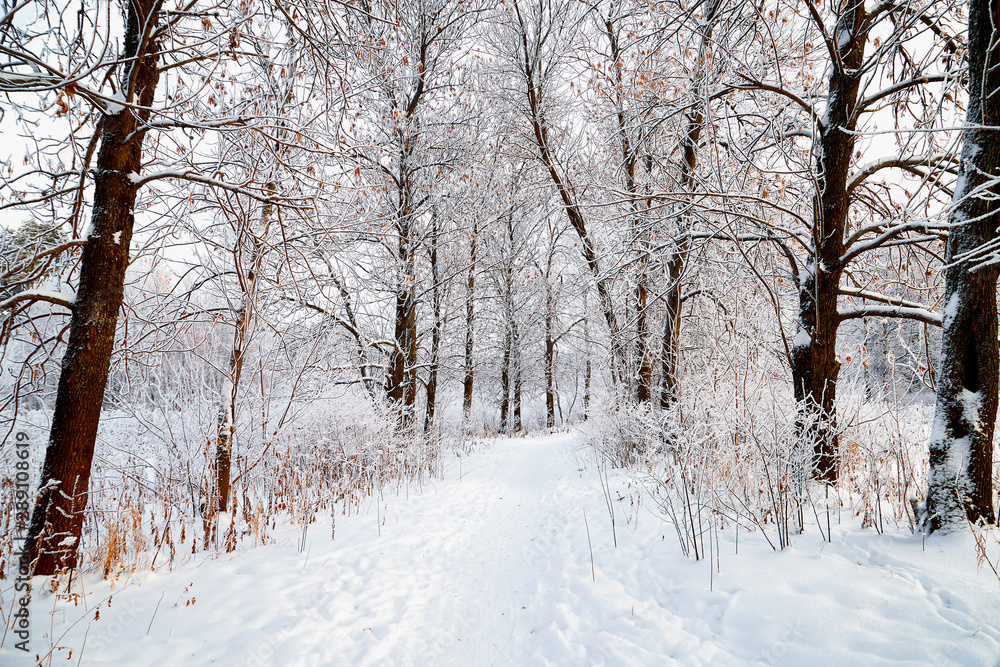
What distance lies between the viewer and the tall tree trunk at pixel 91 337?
3000mm

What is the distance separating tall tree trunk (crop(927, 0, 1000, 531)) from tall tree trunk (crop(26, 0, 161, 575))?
578cm

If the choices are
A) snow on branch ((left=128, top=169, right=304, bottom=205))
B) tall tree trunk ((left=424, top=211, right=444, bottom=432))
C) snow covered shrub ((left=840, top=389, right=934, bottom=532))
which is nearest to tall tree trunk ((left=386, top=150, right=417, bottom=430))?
tall tree trunk ((left=424, top=211, right=444, bottom=432))

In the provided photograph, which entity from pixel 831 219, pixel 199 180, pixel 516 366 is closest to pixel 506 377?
pixel 516 366

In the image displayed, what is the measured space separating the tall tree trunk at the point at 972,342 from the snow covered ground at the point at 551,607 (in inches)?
13.9

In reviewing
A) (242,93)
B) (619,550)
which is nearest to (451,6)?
(242,93)

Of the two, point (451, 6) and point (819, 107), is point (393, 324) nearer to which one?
point (451, 6)

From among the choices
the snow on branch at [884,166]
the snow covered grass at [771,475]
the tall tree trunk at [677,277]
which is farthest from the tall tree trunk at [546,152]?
the snow on branch at [884,166]

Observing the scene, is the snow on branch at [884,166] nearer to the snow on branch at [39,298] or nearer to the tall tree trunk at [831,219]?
the tall tree trunk at [831,219]

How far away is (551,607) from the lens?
3391 mm

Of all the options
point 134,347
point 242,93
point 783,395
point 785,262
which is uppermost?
point 242,93

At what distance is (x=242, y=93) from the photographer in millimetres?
4590

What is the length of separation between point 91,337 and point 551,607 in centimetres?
411

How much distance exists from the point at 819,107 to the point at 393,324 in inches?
320

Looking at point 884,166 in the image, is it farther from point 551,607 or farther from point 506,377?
point 506,377
